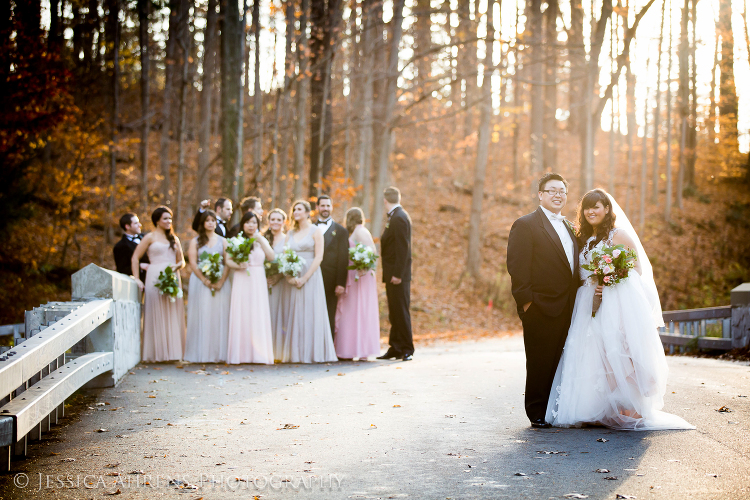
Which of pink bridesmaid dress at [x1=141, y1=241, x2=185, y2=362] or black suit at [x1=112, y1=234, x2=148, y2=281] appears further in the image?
black suit at [x1=112, y1=234, x2=148, y2=281]

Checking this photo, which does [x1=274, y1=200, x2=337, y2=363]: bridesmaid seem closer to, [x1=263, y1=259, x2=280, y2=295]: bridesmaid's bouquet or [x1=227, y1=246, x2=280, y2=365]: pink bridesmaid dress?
[x1=263, y1=259, x2=280, y2=295]: bridesmaid's bouquet

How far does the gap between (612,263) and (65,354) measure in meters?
6.02

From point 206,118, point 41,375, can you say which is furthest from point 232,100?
point 41,375

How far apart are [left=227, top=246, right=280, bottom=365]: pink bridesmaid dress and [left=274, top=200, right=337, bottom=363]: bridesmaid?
1.63 feet

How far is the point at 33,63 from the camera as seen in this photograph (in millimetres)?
15258

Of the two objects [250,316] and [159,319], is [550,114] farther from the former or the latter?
[159,319]

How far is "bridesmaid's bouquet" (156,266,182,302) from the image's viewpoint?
1074 centimetres

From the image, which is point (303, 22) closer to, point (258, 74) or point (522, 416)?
point (258, 74)

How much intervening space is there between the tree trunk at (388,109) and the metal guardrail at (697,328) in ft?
29.2

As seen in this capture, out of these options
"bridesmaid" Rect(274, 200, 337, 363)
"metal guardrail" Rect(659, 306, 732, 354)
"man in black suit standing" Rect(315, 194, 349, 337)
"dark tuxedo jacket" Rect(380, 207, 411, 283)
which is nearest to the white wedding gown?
"dark tuxedo jacket" Rect(380, 207, 411, 283)

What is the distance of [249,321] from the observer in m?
10.8

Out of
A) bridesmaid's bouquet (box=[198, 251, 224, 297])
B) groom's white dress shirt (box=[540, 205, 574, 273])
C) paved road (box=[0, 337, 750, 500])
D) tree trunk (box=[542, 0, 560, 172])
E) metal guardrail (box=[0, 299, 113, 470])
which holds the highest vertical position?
tree trunk (box=[542, 0, 560, 172])

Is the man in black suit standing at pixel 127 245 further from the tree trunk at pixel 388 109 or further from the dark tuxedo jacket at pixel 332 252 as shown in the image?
the tree trunk at pixel 388 109

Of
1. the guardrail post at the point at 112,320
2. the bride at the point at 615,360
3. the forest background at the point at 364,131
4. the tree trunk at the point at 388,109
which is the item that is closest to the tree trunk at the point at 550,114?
the forest background at the point at 364,131
